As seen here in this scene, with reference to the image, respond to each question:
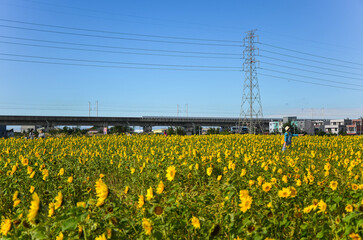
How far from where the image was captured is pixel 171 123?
330 feet

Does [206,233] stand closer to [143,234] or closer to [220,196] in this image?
[143,234]

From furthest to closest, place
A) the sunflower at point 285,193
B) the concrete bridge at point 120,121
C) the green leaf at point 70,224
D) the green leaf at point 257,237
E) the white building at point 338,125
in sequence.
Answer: the white building at point 338,125
the concrete bridge at point 120,121
the sunflower at point 285,193
the green leaf at point 257,237
the green leaf at point 70,224

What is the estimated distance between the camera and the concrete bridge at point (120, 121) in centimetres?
8212

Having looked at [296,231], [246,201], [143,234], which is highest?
[246,201]

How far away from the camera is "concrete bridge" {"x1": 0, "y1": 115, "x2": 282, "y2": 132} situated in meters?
82.1

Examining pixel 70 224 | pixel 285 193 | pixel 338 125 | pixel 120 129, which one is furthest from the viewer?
pixel 338 125

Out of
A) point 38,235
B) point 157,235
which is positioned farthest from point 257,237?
point 38,235

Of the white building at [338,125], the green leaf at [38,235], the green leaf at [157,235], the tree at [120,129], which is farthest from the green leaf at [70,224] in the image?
the white building at [338,125]

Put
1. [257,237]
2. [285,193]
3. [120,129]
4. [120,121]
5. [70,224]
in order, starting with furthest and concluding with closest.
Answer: [120,121] → [120,129] → [285,193] → [257,237] → [70,224]

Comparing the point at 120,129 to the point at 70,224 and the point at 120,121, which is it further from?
the point at 70,224

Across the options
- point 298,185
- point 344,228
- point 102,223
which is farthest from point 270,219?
point 102,223

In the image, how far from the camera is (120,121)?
90.7 m

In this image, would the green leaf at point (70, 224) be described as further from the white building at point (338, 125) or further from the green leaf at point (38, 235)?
the white building at point (338, 125)

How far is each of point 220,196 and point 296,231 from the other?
1.08 metres
